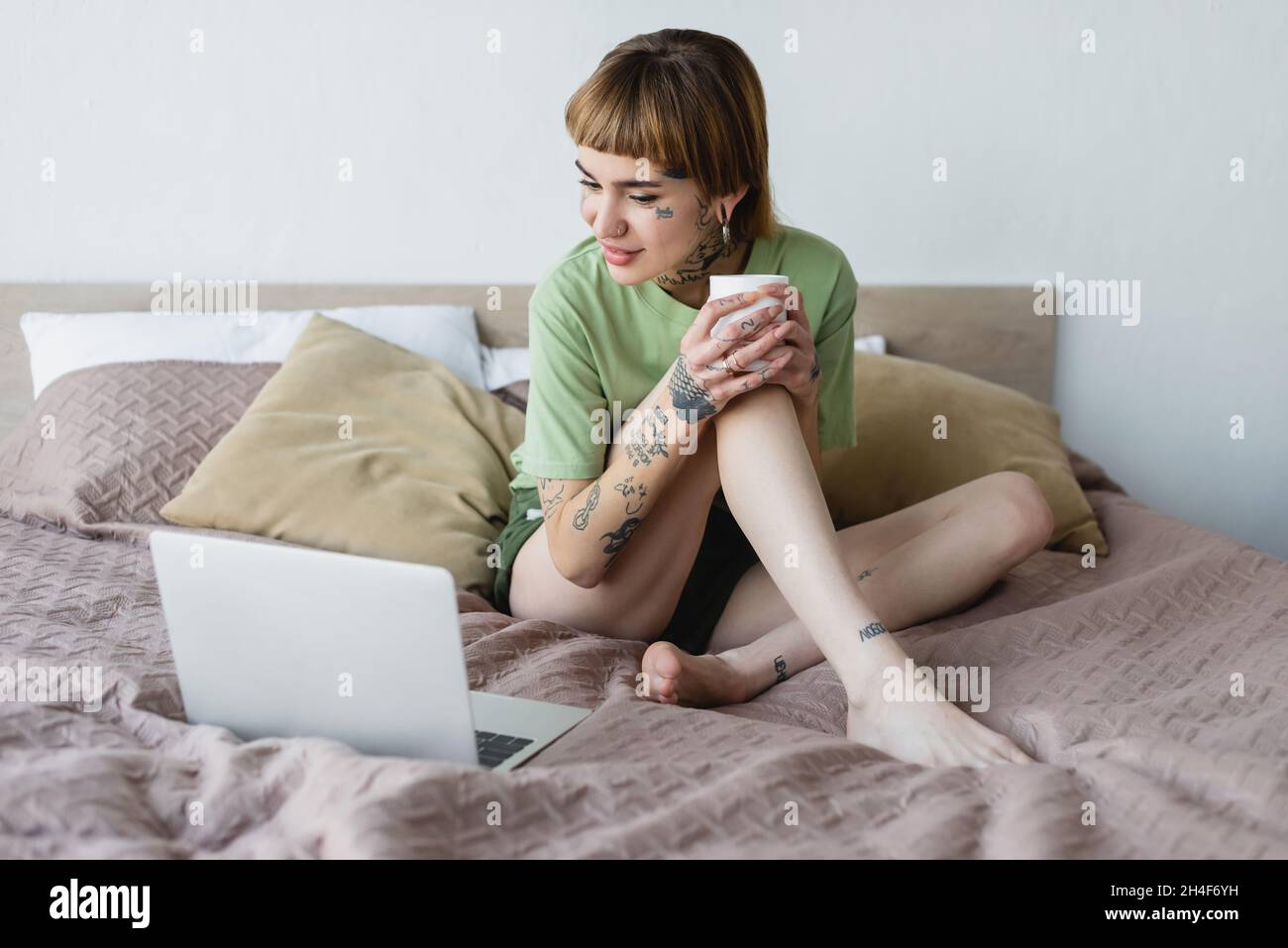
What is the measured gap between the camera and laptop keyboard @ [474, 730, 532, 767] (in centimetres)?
96

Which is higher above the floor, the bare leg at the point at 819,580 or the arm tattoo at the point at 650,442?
the arm tattoo at the point at 650,442

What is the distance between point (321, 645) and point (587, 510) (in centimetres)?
48

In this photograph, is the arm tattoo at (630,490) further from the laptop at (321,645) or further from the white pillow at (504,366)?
the white pillow at (504,366)

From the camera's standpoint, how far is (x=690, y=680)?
3.94 feet

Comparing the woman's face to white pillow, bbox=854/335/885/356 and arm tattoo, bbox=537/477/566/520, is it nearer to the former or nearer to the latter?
arm tattoo, bbox=537/477/566/520

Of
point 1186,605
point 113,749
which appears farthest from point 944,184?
point 113,749

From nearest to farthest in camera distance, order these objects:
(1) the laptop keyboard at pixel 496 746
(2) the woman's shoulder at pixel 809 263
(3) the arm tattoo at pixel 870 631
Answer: (1) the laptop keyboard at pixel 496 746 → (3) the arm tattoo at pixel 870 631 → (2) the woman's shoulder at pixel 809 263

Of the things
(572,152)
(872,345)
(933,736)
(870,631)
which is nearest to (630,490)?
(870,631)

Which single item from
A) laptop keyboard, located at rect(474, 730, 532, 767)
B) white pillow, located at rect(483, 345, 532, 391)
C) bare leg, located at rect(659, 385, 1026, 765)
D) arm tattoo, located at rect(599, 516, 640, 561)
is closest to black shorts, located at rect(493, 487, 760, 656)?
arm tattoo, located at rect(599, 516, 640, 561)

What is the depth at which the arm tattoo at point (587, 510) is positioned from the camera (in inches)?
51.3

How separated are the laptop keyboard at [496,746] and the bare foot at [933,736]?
325 millimetres

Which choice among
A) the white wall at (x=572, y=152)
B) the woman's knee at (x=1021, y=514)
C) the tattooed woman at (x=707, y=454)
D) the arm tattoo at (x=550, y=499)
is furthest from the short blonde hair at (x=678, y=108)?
the white wall at (x=572, y=152)

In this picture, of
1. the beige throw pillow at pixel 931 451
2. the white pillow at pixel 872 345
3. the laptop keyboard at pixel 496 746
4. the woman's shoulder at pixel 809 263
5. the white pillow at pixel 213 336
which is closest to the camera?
the laptop keyboard at pixel 496 746

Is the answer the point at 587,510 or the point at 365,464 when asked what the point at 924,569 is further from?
the point at 365,464
